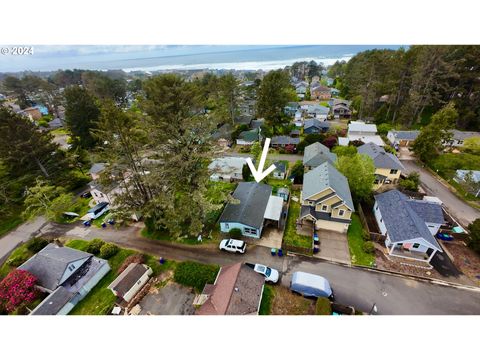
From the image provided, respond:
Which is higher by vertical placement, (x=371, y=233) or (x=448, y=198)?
(x=371, y=233)

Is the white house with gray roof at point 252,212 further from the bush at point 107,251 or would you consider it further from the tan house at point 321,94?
the tan house at point 321,94

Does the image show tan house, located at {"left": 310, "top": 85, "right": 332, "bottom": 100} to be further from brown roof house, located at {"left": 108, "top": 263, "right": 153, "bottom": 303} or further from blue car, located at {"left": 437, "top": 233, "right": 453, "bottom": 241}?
brown roof house, located at {"left": 108, "top": 263, "right": 153, "bottom": 303}

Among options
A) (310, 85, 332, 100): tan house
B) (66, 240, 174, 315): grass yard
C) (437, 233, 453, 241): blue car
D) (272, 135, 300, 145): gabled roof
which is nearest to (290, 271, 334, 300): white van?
(66, 240, 174, 315): grass yard

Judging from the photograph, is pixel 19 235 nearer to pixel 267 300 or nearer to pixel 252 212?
pixel 252 212

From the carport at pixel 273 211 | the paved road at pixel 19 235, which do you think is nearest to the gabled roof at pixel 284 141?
the carport at pixel 273 211

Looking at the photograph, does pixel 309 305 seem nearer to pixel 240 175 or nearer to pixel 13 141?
pixel 240 175

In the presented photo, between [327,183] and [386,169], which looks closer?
[327,183]

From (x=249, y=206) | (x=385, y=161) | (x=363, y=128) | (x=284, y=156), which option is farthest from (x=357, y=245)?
(x=363, y=128)

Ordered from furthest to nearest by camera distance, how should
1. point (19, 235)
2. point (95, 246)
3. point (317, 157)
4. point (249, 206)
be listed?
point (317, 157) < point (19, 235) < point (249, 206) < point (95, 246)
